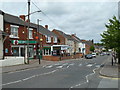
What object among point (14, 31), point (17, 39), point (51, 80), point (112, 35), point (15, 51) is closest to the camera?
point (51, 80)

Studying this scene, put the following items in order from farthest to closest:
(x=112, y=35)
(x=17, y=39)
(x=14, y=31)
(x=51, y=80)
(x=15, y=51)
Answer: (x=17, y=39), (x=15, y=51), (x=14, y=31), (x=112, y=35), (x=51, y=80)

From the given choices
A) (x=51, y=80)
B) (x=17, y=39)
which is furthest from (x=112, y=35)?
(x=17, y=39)

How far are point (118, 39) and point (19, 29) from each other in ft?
64.9

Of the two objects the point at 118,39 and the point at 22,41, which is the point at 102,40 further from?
the point at 22,41

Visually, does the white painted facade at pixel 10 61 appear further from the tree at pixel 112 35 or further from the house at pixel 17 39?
the tree at pixel 112 35

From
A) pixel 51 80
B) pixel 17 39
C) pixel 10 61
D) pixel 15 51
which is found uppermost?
pixel 17 39

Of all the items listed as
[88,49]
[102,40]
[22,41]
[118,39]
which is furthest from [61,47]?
[88,49]

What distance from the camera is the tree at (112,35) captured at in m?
22.0

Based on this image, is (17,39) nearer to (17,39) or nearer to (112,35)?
(17,39)

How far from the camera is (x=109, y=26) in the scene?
24.0 m

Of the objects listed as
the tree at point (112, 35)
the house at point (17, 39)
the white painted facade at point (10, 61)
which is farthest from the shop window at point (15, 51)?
the tree at point (112, 35)

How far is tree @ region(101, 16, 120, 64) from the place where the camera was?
2203 centimetres

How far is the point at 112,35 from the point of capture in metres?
22.4

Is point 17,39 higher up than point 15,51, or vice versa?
point 17,39
